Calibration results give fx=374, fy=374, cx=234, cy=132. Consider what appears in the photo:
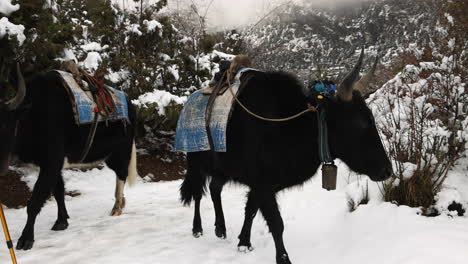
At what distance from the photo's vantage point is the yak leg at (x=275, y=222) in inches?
125

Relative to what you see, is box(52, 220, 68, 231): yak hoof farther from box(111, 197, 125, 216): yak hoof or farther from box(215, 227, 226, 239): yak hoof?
box(215, 227, 226, 239): yak hoof

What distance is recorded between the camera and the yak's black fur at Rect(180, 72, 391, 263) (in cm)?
311

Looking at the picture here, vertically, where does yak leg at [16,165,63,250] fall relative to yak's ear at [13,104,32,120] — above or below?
below

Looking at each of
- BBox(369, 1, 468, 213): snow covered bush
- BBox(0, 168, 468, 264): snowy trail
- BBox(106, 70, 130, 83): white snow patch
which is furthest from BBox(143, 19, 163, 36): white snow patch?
BBox(369, 1, 468, 213): snow covered bush

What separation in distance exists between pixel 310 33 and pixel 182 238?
112 metres

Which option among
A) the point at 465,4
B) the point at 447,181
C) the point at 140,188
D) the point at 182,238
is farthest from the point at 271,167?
the point at 140,188

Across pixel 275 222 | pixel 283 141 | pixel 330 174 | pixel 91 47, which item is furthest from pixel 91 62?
pixel 330 174

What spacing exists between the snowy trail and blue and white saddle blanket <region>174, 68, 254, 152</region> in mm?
954

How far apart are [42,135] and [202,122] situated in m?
1.72

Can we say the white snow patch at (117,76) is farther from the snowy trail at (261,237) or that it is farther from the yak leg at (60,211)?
the yak leg at (60,211)

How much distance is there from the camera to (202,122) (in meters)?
3.79

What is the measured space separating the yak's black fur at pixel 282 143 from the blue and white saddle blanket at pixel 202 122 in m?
0.09

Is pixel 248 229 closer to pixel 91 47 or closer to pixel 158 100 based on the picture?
pixel 158 100

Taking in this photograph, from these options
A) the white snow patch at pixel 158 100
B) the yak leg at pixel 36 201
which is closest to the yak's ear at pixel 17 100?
the yak leg at pixel 36 201
